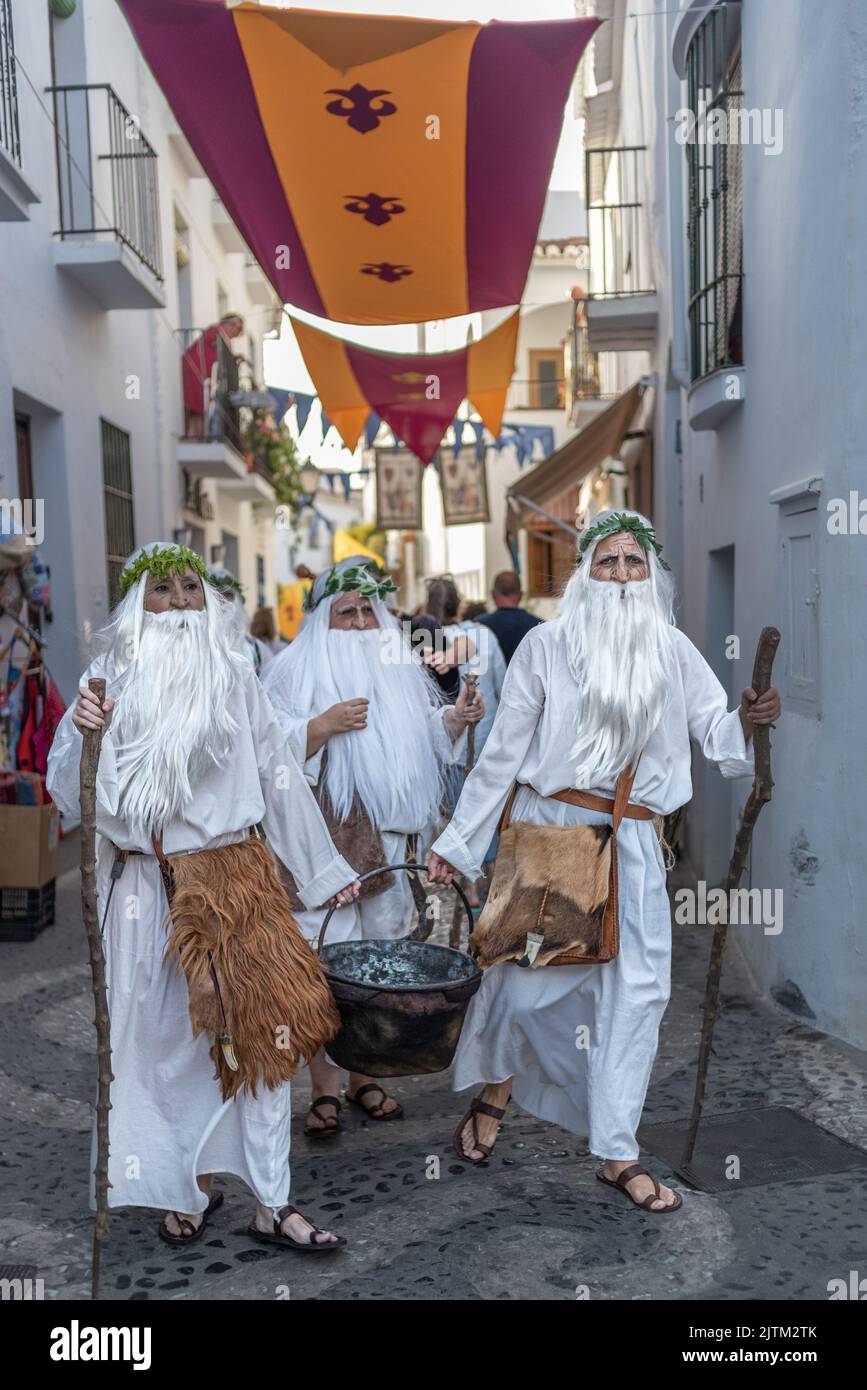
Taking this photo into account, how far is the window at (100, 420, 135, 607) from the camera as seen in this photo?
10930 millimetres

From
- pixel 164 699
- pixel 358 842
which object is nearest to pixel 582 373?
pixel 358 842

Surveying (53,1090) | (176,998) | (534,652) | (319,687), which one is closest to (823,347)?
(534,652)

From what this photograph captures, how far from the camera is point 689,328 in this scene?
790cm

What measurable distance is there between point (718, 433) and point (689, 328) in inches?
44.2

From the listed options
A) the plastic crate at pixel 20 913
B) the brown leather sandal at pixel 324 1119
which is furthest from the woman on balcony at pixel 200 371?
the brown leather sandal at pixel 324 1119

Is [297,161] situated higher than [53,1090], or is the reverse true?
[297,161]

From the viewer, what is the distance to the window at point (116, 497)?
10.9 metres

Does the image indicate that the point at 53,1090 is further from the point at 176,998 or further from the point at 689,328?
the point at 689,328

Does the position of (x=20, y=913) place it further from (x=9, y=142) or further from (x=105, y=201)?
(x=105, y=201)

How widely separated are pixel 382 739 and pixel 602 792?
96 centimetres

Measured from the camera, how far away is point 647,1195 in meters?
3.48

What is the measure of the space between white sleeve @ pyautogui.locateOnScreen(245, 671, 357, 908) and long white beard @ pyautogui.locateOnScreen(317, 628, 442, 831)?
50 centimetres

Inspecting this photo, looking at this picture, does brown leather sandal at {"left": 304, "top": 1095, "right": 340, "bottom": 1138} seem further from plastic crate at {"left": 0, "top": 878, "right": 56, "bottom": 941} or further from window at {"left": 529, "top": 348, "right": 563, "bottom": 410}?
window at {"left": 529, "top": 348, "right": 563, "bottom": 410}
